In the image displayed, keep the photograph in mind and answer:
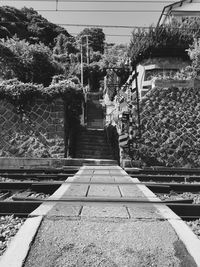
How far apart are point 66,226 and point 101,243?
535 millimetres

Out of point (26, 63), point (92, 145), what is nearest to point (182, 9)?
point (26, 63)

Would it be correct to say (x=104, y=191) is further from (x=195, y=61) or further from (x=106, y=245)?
(x=195, y=61)

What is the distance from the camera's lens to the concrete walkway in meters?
2.54

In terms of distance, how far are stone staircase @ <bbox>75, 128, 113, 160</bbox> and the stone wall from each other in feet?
5.24

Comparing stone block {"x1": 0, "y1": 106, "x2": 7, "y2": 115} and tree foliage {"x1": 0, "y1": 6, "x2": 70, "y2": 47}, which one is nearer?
stone block {"x1": 0, "y1": 106, "x2": 7, "y2": 115}

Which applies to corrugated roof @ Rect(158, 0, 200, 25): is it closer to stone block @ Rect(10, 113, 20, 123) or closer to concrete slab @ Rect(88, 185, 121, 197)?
stone block @ Rect(10, 113, 20, 123)

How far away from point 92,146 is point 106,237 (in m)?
11.1

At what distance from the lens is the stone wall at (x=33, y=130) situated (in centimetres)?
1187

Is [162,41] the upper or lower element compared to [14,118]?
upper

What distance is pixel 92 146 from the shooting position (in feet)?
46.2

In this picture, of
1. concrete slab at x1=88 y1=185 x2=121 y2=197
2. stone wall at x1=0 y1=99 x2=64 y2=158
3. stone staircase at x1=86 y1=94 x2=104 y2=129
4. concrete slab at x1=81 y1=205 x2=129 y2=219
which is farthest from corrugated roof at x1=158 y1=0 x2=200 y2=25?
concrete slab at x1=81 y1=205 x2=129 y2=219

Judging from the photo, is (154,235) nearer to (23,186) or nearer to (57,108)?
(23,186)

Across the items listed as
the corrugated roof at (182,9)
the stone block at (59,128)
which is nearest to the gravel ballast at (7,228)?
the stone block at (59,128)

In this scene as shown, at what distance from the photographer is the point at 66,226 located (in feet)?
10.8
